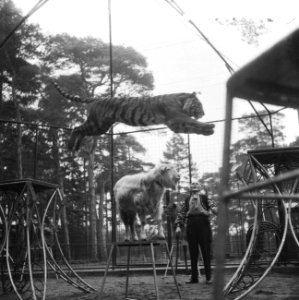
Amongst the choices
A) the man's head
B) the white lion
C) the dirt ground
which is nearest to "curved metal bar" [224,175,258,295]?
the dirt ground

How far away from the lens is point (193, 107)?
2824mm

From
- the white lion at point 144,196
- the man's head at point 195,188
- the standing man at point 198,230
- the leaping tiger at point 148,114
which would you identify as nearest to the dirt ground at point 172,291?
the standing man at point 198,230

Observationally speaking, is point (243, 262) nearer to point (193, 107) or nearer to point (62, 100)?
point (193, 107)

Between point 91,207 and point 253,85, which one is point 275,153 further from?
point 91,207

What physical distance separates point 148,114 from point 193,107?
0.34 m

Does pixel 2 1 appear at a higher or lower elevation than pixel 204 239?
higher

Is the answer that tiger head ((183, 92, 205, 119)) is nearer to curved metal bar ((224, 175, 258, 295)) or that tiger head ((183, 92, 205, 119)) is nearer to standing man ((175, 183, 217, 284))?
curved metal bar ((224, 175, 258, 295))

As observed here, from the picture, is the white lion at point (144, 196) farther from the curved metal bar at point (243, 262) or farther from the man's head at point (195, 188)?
the man's head at point (195, 188)

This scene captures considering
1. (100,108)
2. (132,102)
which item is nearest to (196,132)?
(132,102)

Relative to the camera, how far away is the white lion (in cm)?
436

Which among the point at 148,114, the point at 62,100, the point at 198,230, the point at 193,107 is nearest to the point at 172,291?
the point at 198,230

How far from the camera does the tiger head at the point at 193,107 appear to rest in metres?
2.81

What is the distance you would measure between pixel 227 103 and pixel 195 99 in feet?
5.42

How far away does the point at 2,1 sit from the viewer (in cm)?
1916
